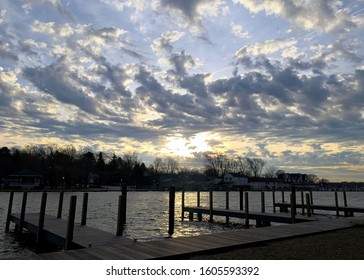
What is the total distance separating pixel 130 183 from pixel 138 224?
11950 cm

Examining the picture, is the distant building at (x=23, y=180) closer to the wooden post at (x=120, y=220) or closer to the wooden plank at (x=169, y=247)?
the wooden post at (x=120, y=220)

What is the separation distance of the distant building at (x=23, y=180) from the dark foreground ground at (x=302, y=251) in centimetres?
9940

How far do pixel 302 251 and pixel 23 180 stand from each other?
104 m

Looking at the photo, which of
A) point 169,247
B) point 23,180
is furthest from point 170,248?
point 23,180

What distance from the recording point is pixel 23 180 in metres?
97.4

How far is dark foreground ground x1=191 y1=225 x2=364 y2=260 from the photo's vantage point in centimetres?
841

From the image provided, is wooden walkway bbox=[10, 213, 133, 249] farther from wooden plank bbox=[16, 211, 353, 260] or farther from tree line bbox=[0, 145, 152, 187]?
tree line bbox=[0, 145, 152, 187]

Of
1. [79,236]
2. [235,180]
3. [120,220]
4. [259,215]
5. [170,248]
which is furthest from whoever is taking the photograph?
[235,180]

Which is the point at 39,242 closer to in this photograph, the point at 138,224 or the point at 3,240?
the point at 3,240

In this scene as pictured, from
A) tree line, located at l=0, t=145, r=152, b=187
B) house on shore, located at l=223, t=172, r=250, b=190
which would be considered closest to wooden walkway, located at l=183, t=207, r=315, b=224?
tree line, located at l=0, t=145, r=152, b=187

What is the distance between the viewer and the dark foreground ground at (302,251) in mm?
8406

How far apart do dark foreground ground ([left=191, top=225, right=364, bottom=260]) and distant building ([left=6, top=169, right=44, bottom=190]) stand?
326 feet

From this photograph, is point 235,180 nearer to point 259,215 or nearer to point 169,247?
point 259,215
